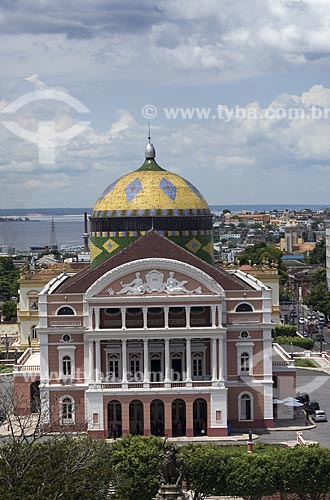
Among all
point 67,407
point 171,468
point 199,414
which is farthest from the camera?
point 67,407

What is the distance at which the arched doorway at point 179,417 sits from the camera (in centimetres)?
5731

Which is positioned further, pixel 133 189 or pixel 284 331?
pixel 284 331

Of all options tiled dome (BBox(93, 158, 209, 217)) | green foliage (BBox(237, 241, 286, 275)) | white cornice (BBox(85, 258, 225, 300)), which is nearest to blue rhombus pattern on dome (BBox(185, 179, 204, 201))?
tiled dome (BBox(93, 158, 209, 217))

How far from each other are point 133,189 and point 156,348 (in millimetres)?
13023

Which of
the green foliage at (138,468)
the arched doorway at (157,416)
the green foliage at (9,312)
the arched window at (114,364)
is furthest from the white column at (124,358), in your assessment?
the green foliage at (9,312)

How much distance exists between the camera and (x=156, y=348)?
5816 centimetres

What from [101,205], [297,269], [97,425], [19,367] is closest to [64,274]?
[101,205]

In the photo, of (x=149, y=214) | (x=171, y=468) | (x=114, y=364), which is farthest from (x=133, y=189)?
(x=171, y=468)

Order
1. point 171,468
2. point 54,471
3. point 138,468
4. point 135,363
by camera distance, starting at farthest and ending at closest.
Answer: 1. point 135,363
2. point 138,468
3. point 171,468
4. point 54,471

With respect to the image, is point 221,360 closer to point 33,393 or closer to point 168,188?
point 33,393

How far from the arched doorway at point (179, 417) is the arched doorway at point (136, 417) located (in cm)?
161

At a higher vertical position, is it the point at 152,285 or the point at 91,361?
the point at 152,285

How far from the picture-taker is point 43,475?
120 ft

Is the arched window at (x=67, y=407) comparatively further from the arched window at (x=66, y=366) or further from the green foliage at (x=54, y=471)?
the green foliage at (x=54, y=471)
